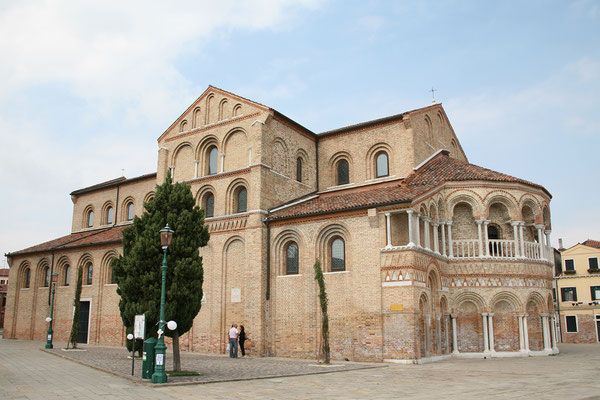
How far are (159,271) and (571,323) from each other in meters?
38.5

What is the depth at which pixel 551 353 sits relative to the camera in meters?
25.0

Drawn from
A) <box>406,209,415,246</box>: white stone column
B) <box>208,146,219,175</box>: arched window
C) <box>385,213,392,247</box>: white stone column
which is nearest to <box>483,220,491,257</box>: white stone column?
<box>406,209,415,246</box>: white stone column

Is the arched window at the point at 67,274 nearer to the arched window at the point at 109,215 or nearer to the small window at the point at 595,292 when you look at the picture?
the arched window at the point at 109,215

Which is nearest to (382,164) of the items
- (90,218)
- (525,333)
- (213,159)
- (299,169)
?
(299,169)

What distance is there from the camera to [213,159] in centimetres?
2891

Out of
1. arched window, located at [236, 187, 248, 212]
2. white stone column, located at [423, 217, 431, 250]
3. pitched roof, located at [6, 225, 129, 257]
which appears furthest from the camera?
pitched roof, located at [6, 225, 129, 257]

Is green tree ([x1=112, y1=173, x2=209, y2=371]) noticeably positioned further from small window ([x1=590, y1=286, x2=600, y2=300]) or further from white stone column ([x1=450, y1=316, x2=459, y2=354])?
small window ([x1=590, y1=286, x2=600, y2=300])

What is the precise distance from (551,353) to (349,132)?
1493 cm

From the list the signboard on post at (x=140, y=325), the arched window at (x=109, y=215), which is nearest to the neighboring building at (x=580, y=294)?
the arched window at (x=109, y=215)

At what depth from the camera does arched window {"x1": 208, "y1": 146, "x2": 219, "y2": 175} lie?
2867cm

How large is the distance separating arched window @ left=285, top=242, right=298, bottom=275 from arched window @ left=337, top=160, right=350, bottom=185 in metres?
5.84

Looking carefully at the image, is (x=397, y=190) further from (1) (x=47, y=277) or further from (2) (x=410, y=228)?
(1) (x=47, y=277)

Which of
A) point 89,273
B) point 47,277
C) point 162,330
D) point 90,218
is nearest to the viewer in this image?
point 162,330

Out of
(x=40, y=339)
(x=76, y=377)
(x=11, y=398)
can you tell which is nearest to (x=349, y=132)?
(x=76, y=377)
